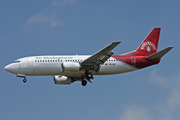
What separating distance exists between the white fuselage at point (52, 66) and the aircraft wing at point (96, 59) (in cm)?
102

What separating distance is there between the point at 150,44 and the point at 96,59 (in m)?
10.6

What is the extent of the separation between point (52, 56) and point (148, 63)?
13.8 m

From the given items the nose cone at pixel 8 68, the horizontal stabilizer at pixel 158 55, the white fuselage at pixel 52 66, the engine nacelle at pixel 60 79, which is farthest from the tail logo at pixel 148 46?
the nose cone at pixel 8 68

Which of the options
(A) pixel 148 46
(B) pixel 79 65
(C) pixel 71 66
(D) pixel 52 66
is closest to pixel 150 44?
(A) pixel 148 46

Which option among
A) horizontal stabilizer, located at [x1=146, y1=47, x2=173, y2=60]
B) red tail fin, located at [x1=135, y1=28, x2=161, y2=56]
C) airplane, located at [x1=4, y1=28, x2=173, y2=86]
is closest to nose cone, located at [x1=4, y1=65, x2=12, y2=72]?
airplane, located at [x1=4, y1=28, x2=173, y2=86]

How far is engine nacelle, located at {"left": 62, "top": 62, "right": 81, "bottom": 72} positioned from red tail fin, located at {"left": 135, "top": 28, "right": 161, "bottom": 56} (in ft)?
32.9

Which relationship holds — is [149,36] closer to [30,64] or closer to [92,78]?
[92,78]

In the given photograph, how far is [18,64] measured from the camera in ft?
149

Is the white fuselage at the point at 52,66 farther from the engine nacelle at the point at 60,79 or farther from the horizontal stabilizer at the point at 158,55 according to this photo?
the horizontal stabilizer at the point at 158,55

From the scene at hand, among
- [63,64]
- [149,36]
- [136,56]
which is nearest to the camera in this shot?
[63,64]

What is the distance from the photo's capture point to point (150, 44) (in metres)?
49.7

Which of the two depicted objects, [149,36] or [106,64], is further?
[149,36]

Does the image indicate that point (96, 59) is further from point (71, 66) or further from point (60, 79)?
point (60, 79)

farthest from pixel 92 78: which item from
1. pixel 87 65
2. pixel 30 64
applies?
pixel 30 64
